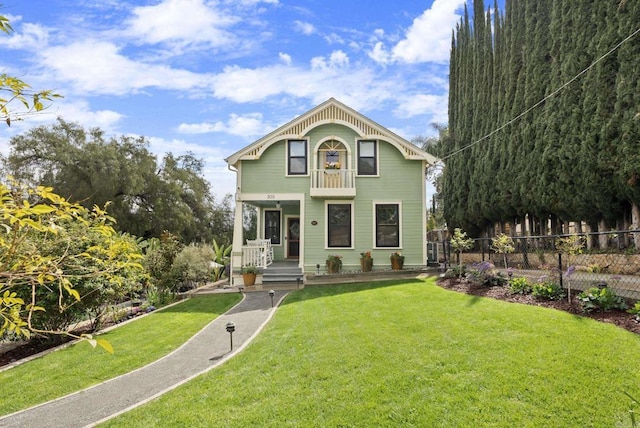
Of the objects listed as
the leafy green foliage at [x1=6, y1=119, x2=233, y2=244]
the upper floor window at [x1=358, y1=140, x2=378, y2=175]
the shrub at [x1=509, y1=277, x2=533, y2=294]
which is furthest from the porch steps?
the leafy green foliage at [x1=6, y1=119, x2=233, y2=244]

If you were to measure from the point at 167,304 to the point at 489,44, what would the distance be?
19572mm

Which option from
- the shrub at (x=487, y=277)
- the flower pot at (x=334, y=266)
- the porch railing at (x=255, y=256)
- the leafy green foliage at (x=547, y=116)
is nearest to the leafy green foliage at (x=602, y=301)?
the shrub at (x=487, y=277)

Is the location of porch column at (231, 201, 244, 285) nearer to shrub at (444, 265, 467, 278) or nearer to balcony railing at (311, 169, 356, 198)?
balcony railing at (311, 169, 356, 198)

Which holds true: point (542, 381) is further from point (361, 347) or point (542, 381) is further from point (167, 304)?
point (167, 304)

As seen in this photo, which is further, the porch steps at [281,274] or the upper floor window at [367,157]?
the upper floor window at [367,157]

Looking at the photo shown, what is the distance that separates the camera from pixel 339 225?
1633 centimetres

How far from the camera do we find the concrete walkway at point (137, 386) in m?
4.73

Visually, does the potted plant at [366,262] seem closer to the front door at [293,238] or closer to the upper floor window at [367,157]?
the upper floor window at [367,157]

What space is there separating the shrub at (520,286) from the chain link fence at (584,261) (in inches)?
11.8

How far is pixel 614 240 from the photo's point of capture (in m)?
11.7

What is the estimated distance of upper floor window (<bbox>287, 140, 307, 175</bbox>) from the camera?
1647cm

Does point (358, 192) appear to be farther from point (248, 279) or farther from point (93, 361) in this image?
point (93, 361)

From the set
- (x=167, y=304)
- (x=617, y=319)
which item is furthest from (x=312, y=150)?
(x=617, y=319)

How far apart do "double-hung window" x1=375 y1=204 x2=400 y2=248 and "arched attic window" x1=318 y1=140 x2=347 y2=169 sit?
2.78m
